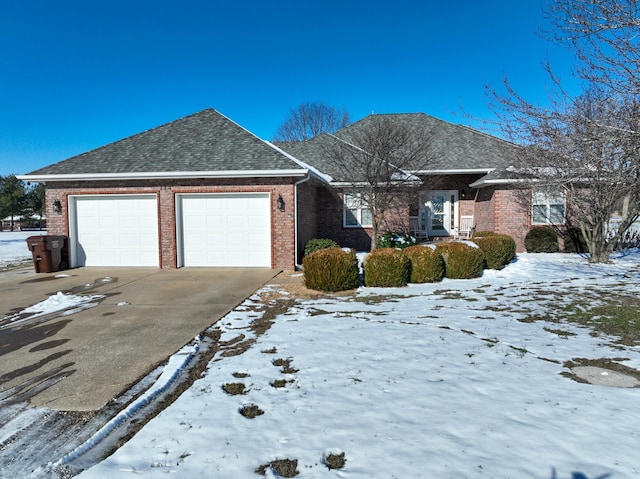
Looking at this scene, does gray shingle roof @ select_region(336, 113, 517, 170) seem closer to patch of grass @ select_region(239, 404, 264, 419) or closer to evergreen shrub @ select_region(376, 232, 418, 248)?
evergreen shrub @ select_region(376, 232, 418, 248)

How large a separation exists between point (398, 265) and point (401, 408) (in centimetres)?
568

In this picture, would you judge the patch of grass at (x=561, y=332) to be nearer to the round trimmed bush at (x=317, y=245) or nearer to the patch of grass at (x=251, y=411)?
the patch of grass at (x=251, y=411)

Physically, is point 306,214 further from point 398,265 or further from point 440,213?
point 440,213

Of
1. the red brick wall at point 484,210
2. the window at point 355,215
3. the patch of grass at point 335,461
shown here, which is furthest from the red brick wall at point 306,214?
the patch of grass at point 335,461

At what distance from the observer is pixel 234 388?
12.3 feet

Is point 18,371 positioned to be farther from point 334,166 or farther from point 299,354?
point 334,166

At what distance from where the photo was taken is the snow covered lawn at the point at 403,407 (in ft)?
8.48

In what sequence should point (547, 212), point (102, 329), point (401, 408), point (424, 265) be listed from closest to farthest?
point (401, 408) < point (102, 329) < point (424, 265) < point (547, 212)

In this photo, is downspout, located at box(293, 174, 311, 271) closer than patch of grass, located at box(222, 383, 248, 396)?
No

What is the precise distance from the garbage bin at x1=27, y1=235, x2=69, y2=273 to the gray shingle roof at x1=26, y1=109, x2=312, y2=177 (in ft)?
6.65

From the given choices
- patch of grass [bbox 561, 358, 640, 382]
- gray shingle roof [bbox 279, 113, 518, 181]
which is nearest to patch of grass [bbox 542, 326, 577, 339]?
patch of grass [bbox 561, 358, 640, 382]

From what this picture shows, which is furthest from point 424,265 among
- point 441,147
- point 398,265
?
point 441,147

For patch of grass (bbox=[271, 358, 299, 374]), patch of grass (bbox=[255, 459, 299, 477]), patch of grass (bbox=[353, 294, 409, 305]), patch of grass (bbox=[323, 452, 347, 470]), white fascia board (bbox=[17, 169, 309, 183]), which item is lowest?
patch of grass (bbox=[255, 459, 299, 477])

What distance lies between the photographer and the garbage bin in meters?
11.2
